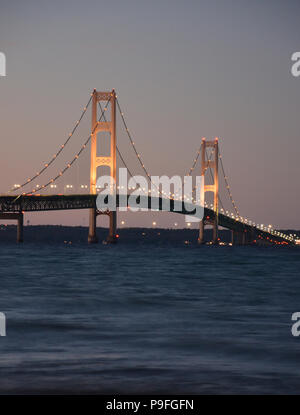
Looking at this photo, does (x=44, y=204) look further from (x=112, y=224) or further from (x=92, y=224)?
(x=112, y=224)

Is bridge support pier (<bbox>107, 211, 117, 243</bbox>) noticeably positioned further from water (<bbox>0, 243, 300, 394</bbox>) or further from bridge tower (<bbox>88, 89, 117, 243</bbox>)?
water (<bbox>0, 243, 300, 394</bbox>)

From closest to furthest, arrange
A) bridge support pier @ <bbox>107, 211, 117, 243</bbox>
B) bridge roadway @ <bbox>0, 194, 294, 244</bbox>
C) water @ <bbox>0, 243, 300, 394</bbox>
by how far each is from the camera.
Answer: water @ <bbox>0, 243, 300, 394</bbox> → bridge roadway @ <bbox>0, 194, 294, 244</bbox> → bridge support pier @ <bbox>107, 211, 117, 243</bbox>

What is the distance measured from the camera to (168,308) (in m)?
19.8

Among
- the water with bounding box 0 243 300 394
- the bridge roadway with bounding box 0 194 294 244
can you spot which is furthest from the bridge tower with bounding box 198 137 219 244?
the water with bounding box 0 243 300 394

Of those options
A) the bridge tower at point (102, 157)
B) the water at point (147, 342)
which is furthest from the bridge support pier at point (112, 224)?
the water at point (147, 342)

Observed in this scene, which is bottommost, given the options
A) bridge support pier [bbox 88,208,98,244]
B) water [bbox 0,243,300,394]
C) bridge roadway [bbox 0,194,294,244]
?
water [bbox 0,243,300,394]

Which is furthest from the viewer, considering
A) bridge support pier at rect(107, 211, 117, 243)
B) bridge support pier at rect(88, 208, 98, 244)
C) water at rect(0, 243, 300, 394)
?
bridge support pier at rect(107, 211, 117, 243)

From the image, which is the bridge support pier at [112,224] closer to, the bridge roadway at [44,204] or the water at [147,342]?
the bridge roadway at [44,204]

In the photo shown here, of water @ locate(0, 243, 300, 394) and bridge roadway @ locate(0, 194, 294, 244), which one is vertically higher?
bridge roadway @ locate(0, 194, 294, 244)

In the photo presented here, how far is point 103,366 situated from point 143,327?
4900 mm

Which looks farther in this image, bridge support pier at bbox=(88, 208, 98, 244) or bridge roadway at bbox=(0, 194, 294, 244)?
bridge support pier at bbox=(88, 208, 98, 244)

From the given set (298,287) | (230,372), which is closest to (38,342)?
(230,372)
